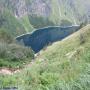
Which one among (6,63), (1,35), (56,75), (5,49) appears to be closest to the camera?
(56,75)

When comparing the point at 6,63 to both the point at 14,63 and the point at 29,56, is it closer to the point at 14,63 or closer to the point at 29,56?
the point at 14,63

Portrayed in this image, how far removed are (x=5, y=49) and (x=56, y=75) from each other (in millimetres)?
93530

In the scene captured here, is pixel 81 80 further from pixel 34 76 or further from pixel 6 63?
pixel 6 63

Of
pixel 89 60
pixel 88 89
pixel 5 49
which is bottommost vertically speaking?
pixel 88 89

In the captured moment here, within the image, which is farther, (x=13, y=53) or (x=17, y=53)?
(x=17, y=53)

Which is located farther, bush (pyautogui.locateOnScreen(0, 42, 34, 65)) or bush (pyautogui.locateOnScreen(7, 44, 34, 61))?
bush (pyautogui.locateOnScreen(7, 44, 34, 61))

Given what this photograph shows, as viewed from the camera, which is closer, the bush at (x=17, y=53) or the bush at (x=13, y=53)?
the bush at (x=13, y=53)

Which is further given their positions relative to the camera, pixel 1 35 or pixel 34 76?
pixel 1 35

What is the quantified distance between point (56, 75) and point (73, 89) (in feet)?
16.7

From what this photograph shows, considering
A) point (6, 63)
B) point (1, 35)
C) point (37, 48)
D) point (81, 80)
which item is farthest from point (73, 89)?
point (37, 48)

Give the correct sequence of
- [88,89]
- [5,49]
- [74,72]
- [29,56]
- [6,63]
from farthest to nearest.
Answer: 1. [29,56]
2. [5,49]
3. [6,63]
4. [74,72]
5. [88,89]

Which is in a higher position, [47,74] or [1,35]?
[1,35]

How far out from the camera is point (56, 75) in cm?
1506

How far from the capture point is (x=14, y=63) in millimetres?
→ 104875
